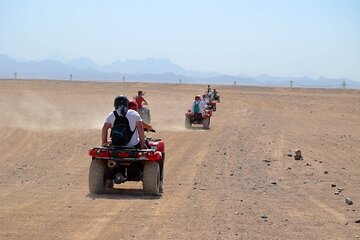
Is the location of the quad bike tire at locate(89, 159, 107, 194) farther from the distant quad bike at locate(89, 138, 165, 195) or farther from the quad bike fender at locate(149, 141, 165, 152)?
the quad bike fender at locate(149, 141, 165, 152)

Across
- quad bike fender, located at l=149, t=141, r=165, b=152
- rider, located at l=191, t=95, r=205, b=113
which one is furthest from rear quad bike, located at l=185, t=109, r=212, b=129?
quad bike fender, located at l=149, t=141, r=165, b=152

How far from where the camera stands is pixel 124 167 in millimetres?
11922

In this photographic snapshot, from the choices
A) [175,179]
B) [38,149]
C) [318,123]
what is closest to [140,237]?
[175,179]

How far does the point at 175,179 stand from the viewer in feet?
46.4

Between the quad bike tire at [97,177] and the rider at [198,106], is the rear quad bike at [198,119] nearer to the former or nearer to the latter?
the rider at [198,106]

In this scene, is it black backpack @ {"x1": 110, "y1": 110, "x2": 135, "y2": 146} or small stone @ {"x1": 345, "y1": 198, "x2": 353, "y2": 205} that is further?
black backpack @ {"x1": 110, "y1": 110, "x2": 135, "y2": 146}

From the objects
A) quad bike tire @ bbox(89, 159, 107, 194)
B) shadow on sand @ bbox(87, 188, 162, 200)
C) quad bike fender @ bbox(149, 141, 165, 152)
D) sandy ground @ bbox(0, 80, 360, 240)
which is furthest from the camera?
quad bike fender @ bbox(149, 141, 165, 152)

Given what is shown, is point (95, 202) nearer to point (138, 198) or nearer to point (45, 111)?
point (138, 198)

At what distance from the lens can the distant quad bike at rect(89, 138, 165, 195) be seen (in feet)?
38.1

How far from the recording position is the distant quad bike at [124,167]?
38.1 feet

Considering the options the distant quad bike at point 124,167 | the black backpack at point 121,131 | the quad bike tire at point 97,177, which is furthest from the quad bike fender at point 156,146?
the quad bike tire at point 97,177

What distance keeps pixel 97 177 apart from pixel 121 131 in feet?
2.96

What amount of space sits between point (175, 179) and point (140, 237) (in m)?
5.79

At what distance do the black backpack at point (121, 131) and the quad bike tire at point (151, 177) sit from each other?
2.01ft
